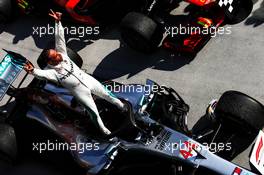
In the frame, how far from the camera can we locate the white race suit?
652 centimetres

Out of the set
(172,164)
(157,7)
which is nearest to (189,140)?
(172,164)

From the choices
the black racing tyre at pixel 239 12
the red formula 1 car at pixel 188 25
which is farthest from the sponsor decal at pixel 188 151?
the black racing tyre at pixel 239 12

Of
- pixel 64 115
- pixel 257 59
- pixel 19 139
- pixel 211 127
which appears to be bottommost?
pixel 19 139

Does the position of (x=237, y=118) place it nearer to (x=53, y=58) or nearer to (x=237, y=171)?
(x=237, y=171)

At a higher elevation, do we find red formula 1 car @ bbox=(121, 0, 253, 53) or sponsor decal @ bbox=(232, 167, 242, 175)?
red formula 1 car @ bbox=(121, 0, 253, 53)

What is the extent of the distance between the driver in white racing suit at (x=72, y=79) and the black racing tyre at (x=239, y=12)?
2409 millimetres

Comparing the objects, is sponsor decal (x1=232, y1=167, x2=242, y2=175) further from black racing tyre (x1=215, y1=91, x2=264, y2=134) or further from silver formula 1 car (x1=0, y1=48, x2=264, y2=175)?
black racing tyre (x1=215, y1=91, x2=264, y2=134)

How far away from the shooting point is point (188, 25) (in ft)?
27.4

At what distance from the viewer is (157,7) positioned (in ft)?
28.3

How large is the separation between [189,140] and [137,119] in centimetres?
79

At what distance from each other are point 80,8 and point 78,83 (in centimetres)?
251

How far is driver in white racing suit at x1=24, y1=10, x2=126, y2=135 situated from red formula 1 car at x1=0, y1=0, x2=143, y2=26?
1871 millimetres

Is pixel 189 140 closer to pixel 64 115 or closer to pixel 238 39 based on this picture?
pixel 64 115

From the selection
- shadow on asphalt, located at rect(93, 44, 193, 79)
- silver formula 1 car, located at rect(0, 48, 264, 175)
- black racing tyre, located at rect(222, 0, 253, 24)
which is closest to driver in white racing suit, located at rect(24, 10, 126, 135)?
silver formula 1 car, located at rect(0, 48, 264, 175)
